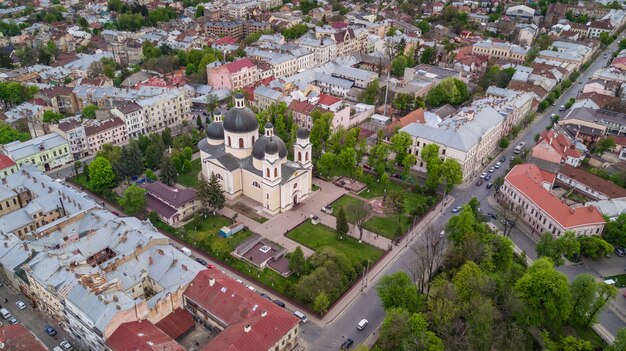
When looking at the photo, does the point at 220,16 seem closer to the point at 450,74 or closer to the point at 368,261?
the point at 450,74

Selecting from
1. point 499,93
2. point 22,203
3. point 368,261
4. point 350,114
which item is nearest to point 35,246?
point 22,203

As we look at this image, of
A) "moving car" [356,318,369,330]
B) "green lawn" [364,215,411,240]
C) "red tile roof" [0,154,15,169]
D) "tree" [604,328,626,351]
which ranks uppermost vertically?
"tree" [604,328,626,351]

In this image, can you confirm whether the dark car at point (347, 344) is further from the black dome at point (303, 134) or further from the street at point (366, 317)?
the black dome at point (303, 134)

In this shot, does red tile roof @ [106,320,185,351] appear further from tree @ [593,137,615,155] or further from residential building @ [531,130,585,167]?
tree @ [593,137,615,155]

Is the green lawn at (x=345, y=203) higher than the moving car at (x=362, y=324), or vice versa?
the moving car at (x=362, y=324)

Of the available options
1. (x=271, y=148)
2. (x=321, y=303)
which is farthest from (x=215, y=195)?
(x=321, y=303)

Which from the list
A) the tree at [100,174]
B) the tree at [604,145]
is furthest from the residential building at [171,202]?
the tree at [604,145]

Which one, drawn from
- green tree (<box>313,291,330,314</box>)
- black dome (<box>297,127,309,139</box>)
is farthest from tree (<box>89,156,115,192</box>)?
green tree (<box>313,291,330,314</box>)

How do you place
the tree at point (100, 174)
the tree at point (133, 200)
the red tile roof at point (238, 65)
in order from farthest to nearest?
the red tile roof at point (238, 65), the tree at point (100, 174), the tree at point (133, 200)
